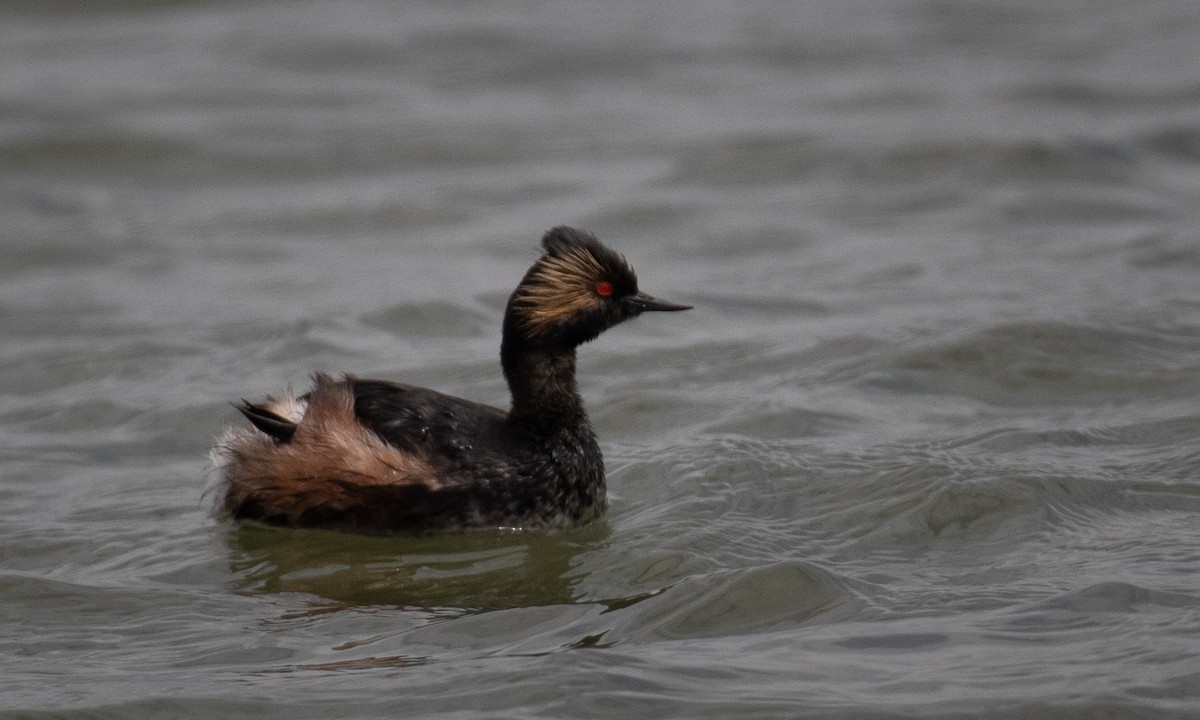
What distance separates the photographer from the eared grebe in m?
6.63

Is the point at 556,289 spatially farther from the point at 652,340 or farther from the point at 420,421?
the point at 652,340

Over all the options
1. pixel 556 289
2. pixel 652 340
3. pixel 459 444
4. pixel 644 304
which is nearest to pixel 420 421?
pixel 459 444

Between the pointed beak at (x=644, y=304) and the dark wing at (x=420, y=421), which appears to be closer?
the dark wing at (x=420, y=421)

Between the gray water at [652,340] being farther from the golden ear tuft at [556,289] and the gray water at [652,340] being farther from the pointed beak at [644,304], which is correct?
the golden ear tuft at [556,289]

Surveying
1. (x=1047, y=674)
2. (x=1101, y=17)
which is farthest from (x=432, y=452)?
(x=1101, y=17)

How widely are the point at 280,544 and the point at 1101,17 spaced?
1274 centimetres

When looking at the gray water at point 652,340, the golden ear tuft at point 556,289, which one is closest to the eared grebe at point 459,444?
the golden ear tuft at point 556,289

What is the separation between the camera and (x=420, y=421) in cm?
672

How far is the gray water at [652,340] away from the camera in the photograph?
5.44 m

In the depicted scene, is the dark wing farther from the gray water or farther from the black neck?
the gray water

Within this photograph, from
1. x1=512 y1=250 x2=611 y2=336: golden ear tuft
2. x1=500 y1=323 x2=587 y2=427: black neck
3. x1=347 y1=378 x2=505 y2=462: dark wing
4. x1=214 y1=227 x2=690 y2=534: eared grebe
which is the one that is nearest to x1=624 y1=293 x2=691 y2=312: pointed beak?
x1=214 y1=227 x2=690 y2=534: eared grebe

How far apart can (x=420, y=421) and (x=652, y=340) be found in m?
2.92

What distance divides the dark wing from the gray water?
378 mm

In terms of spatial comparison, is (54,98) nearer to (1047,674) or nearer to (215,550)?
(215,550)
